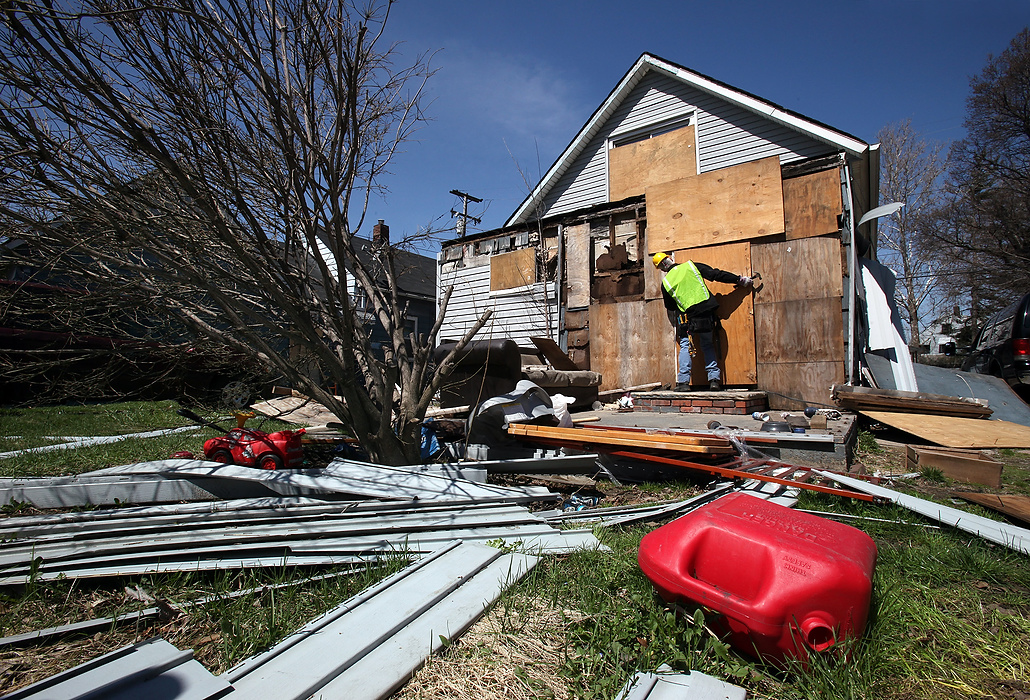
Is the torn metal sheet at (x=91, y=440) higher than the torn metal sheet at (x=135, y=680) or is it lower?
lower

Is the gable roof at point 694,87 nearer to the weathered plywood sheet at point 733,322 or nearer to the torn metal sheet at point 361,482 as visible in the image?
the weathered plywood sheet at point 733,322

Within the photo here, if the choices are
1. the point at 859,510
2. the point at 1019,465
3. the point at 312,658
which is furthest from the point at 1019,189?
the point at 312,658

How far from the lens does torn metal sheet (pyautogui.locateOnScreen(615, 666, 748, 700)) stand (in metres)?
1.41

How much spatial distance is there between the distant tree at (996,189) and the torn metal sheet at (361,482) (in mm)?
26636

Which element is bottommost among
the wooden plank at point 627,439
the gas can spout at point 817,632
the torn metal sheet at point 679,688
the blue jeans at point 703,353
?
the torn metal sheet at point 679,688

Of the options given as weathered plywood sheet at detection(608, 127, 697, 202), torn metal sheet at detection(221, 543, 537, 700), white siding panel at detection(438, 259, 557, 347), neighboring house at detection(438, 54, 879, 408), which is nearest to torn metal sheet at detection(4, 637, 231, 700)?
torn metal sheet at detection(221, 543, 537, 700)

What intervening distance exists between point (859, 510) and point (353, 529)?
319 centimetres

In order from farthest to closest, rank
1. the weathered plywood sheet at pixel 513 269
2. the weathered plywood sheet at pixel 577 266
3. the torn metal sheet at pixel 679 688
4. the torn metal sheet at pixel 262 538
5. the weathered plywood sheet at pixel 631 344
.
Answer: the weathered plywood sheet at pixel 513 269 → the weathered plywood sheet at pixel 577 266 → the weathered plywood sheet at pixel 631 344 → the torn metal sheet at pixel 262 538 → the torn metal sheet at pixel 679 688

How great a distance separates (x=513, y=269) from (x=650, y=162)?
4.53 meters

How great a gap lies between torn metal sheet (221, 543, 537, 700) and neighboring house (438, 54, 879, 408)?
17.1 feet

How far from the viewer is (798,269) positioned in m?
8.09

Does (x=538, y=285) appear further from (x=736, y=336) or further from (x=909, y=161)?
(x=909, y=161)

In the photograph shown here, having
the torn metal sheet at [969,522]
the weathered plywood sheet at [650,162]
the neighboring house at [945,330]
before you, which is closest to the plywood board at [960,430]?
the torn metal sheet at [969,522]

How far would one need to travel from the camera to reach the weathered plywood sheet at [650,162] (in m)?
12.2
